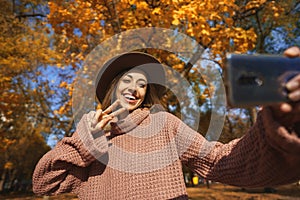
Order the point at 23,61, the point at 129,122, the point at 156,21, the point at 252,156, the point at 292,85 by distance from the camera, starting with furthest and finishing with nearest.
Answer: the point at 23,61, the point at 156,21, the point at 129,122, the point at 252,156, the point at 292,85

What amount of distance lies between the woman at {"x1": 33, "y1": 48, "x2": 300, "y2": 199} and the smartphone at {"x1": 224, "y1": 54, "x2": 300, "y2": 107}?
36cm

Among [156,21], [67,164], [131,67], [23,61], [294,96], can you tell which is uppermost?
[23,61]

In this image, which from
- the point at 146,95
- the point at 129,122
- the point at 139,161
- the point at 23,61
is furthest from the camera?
the point at 23,61

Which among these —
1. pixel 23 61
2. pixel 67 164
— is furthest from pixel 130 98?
pixel 23 61

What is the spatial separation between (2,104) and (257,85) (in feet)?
25.9

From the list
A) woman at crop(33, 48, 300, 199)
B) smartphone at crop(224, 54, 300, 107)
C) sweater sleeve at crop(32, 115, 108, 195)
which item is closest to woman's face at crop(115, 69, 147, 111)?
woman at crop(33, 48, 300, 199)

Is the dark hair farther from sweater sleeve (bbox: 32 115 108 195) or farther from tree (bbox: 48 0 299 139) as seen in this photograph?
tree (bbox: 48 0 299 139)

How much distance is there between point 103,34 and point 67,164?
3438 millimetres

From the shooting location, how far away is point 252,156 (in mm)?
1023

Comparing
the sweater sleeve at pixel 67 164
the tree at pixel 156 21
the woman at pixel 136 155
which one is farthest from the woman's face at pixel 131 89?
the tree at pixel 156 21

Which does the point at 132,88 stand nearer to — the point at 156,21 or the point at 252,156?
the point at 252,156

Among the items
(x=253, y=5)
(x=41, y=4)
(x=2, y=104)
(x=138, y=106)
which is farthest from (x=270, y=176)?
(x=41, y=4)

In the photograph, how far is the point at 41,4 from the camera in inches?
350

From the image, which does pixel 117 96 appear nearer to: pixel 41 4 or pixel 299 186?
pixel 41 4
